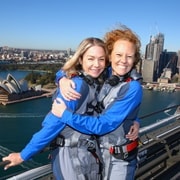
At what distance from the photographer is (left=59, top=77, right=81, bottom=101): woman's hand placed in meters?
0.46

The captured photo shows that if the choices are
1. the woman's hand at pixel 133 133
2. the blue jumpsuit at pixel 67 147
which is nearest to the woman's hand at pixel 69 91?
the blue jumpsuit at pixel 67 147

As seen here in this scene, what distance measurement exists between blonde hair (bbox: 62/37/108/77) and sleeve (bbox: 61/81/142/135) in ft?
0.24

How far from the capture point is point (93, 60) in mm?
507

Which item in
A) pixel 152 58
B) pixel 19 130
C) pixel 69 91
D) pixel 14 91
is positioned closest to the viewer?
pixel 69 91

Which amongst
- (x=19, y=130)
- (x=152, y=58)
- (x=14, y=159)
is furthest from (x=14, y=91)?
(x=14, y=159)

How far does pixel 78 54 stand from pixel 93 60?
3 centimetres

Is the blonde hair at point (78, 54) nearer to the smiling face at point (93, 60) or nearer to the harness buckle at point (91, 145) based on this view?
the smiling face at point (93, 60)

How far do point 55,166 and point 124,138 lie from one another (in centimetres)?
12

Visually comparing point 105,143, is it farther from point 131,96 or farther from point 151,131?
point 151,131

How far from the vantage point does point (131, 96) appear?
0.49 m

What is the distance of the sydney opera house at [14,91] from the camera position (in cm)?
1389

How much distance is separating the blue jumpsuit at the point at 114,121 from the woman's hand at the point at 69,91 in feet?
0.07

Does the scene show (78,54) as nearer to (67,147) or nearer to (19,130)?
(67,147)

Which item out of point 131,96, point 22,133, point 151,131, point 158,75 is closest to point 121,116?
point 131,96
